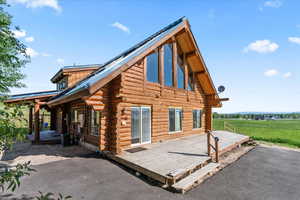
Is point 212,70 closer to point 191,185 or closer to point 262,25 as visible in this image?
point 262,25

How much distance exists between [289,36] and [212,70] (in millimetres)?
4958

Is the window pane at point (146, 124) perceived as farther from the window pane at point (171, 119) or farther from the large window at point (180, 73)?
the large window at point (180, 73)

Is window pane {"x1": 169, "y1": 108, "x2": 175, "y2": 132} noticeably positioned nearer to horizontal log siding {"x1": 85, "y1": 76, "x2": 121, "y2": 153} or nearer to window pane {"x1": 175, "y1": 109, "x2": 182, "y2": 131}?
window pane {"x1": 175, "y1": 109, "x2": 182, "y2": 131}

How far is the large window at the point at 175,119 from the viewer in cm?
1011

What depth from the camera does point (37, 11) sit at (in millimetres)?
5945

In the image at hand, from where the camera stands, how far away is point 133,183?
4715 millimetres

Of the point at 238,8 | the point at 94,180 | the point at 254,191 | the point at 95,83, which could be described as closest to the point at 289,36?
the point at 238,8

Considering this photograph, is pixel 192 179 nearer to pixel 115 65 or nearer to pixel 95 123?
pixel 95 123

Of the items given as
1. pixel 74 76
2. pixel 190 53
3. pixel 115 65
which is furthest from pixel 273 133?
pixel 74 76

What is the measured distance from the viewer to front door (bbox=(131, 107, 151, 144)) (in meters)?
7.91

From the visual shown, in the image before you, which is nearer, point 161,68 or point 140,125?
point 140,125

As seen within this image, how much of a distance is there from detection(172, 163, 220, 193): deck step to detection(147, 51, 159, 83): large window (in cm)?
539

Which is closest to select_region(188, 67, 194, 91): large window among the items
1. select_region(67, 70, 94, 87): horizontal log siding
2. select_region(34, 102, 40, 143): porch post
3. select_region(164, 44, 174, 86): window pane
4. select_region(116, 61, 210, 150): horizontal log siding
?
select_region(116, 61, 210, 150): horizontal log siding

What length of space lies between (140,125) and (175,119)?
3.20 metres
